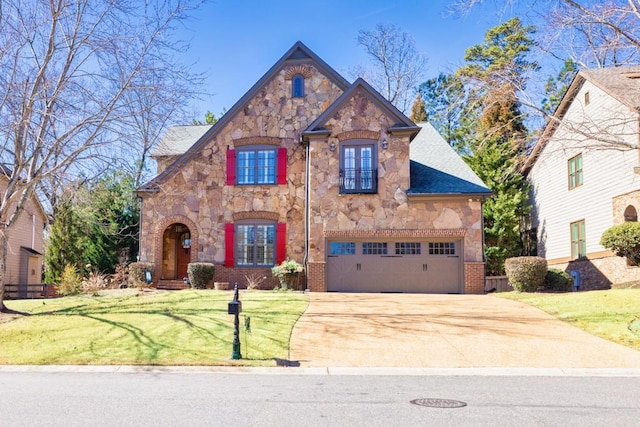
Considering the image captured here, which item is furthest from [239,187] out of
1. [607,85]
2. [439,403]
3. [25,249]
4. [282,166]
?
[439,403]

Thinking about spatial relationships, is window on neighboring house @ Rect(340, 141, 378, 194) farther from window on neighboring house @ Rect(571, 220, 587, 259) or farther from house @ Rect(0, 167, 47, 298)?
house @ Rect(0, 167, 47, 298)

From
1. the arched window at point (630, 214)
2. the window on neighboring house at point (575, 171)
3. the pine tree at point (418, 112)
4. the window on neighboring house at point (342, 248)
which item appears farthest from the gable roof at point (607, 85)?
the pine tree at point (418, 112)

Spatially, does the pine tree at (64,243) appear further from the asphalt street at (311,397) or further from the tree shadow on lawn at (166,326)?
the asphalt street at (311,397)

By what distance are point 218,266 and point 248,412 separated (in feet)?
56.9

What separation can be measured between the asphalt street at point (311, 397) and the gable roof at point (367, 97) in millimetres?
14003

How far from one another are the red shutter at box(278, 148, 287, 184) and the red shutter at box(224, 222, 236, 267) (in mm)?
2798

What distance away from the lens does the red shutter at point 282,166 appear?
2364 centimetres

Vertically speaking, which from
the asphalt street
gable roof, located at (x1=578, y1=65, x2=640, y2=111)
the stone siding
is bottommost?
the asphalt street

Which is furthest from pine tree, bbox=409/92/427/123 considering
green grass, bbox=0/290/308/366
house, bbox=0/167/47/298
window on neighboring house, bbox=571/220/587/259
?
green grass, bbox=0/290/308/366

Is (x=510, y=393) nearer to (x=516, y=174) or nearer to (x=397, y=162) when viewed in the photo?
(x=397, y=162)

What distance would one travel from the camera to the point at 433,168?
23.7 metres

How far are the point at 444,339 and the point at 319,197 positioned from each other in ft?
36.1

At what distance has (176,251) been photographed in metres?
26.0

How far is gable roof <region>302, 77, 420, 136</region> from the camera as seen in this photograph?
22266mm
